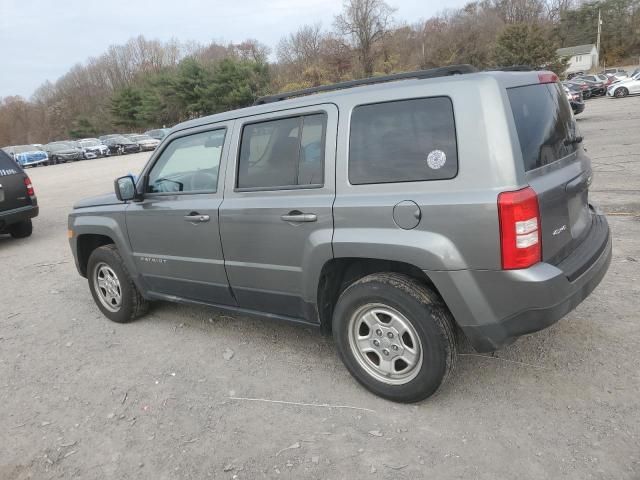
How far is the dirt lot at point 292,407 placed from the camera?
260cm

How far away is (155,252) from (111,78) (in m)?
102

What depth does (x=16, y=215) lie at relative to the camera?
841 centimetres

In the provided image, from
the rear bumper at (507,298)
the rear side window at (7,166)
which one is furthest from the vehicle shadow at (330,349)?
the rear side window at (7,166)

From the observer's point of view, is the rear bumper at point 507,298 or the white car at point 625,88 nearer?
the rear bumper at point 507,298

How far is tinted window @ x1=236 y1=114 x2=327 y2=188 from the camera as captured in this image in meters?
3.18

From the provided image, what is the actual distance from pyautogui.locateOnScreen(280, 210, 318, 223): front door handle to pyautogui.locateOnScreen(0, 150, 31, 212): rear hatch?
7061 mm

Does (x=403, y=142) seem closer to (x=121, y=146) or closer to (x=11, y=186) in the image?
(x=11, y=186)

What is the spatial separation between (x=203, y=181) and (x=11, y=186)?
6236mm

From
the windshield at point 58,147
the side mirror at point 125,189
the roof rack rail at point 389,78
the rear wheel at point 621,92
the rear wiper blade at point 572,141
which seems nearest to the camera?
the roof rack rail at point 389,78

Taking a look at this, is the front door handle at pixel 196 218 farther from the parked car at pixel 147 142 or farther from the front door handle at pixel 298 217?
the parked car at pixel 147 142

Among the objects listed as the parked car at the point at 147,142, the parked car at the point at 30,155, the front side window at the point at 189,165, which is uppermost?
the front side window at the point at 189,165

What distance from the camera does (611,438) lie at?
2.58 m

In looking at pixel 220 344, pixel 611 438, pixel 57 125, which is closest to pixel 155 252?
pixel 220 344

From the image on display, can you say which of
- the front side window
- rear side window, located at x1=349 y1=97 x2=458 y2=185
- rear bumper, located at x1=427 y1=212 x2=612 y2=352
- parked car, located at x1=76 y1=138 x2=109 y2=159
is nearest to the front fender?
the front side window
